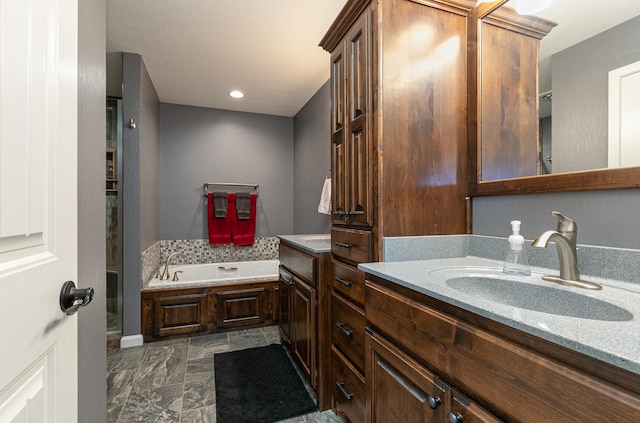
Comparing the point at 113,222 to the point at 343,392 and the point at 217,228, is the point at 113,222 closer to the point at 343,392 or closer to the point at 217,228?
the point at 217,228

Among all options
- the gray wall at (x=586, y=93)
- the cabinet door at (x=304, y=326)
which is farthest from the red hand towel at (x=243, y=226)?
the gray wall at (x=586, y=93)

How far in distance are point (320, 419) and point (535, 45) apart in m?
2.14

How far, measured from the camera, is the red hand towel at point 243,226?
379cm

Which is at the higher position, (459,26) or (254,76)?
(254,76)

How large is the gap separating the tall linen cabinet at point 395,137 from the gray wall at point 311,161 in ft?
5.07

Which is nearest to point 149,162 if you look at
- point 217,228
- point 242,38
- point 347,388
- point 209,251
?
point 217,228

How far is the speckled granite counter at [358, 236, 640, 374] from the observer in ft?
1.65

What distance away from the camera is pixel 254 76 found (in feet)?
9.49

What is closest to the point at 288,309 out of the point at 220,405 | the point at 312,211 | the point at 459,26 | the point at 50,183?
the point at 220,405

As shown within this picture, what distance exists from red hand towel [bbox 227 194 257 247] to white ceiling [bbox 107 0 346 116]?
131cm

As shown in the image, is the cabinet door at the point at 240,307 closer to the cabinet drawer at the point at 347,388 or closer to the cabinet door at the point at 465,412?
the cabinet drawer at the point at 347,388

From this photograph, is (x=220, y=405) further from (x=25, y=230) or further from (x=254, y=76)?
(x=254, y=76)

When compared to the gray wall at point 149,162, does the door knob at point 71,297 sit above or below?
below

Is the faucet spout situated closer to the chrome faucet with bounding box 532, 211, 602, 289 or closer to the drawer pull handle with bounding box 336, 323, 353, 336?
the chrome faucet with bounding box 532, 211, 602, 289
